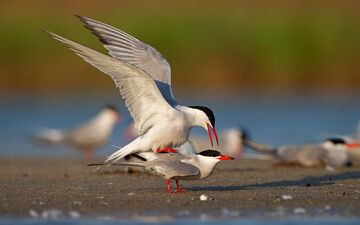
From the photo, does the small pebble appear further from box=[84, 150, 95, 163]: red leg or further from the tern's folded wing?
box=[84, 150, 95, 163]: red leg

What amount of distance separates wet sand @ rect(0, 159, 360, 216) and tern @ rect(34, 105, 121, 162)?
7.42ft

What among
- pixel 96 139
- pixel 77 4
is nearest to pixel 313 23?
pixel 77 4

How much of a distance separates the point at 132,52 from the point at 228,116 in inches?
381

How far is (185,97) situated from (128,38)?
12308mm

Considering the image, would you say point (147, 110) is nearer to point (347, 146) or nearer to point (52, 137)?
point (347, 146)

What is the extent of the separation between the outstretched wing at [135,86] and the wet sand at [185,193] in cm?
71

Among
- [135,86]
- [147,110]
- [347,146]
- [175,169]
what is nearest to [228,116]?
[347,146]

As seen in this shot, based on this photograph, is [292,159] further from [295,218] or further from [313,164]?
[295,218]

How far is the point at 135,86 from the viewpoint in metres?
6.36

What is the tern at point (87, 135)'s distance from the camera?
10859 millimetres

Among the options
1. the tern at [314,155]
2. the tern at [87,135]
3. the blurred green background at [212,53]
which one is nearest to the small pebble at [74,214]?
the tern at [314,155]

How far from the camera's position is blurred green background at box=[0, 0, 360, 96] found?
21094 mm

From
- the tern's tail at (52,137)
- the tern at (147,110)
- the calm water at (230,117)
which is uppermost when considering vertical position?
the calm water at (230,117)

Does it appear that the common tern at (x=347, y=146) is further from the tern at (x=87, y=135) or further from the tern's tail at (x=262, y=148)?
the tern at (x=87, y=135)
